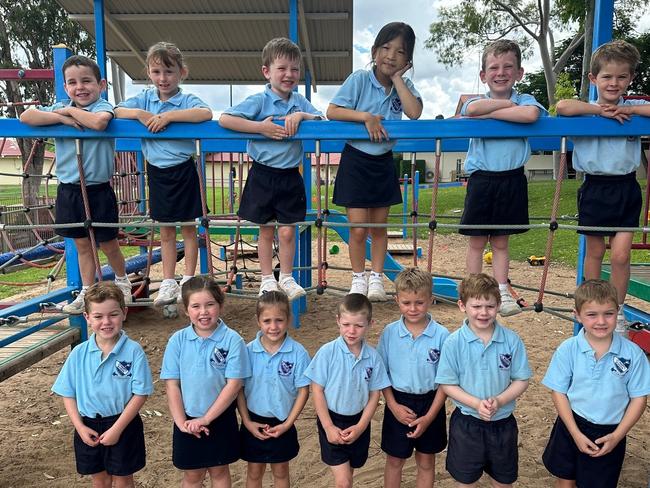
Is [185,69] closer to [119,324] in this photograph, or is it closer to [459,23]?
[119,324]

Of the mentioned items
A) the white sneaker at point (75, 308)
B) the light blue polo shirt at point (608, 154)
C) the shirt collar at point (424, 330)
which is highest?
the light blue polo shirt at point (608, 154)

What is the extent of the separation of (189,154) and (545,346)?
13.9ft

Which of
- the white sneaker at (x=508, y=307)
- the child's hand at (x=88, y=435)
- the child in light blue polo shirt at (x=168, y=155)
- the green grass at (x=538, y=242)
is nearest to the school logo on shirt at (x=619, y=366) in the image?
the white sneaker at (x=508, y=307)

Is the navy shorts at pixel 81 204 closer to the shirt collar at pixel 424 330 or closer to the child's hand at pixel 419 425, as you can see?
the shirt collar at pixel 424 330

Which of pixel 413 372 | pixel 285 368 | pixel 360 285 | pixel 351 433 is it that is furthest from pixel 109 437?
pixel 360 285

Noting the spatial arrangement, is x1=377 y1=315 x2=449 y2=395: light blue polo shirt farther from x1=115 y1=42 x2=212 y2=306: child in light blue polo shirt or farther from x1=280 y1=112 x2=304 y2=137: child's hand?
x1=115 y1=42 x2=212 y2=306: child in light blue polo shirt

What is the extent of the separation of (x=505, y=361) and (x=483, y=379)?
121 millimetres

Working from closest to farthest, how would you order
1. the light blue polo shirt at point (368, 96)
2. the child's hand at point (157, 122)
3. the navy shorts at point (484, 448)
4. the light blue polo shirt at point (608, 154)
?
the navy shorts at point (484, 448) < the child's hand at point (157, 122) < the light blue polo shirt at point (608, 154) < the light blue polo shirt at point (368, 96)

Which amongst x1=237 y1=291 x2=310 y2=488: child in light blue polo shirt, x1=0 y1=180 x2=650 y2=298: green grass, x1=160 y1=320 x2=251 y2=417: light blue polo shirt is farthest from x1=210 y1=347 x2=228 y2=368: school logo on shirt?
x1=0 y1=180 x2=650 y2=298: green grass

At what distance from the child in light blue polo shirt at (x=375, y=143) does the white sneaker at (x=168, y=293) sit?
975 mm

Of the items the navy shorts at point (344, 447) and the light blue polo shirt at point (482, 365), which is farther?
the navy shorts at point (344, 447)

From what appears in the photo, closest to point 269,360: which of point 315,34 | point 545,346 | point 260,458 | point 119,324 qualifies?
point 260,458

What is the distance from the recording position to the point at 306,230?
6566mm

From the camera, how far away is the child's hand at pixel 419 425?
7.91ft
